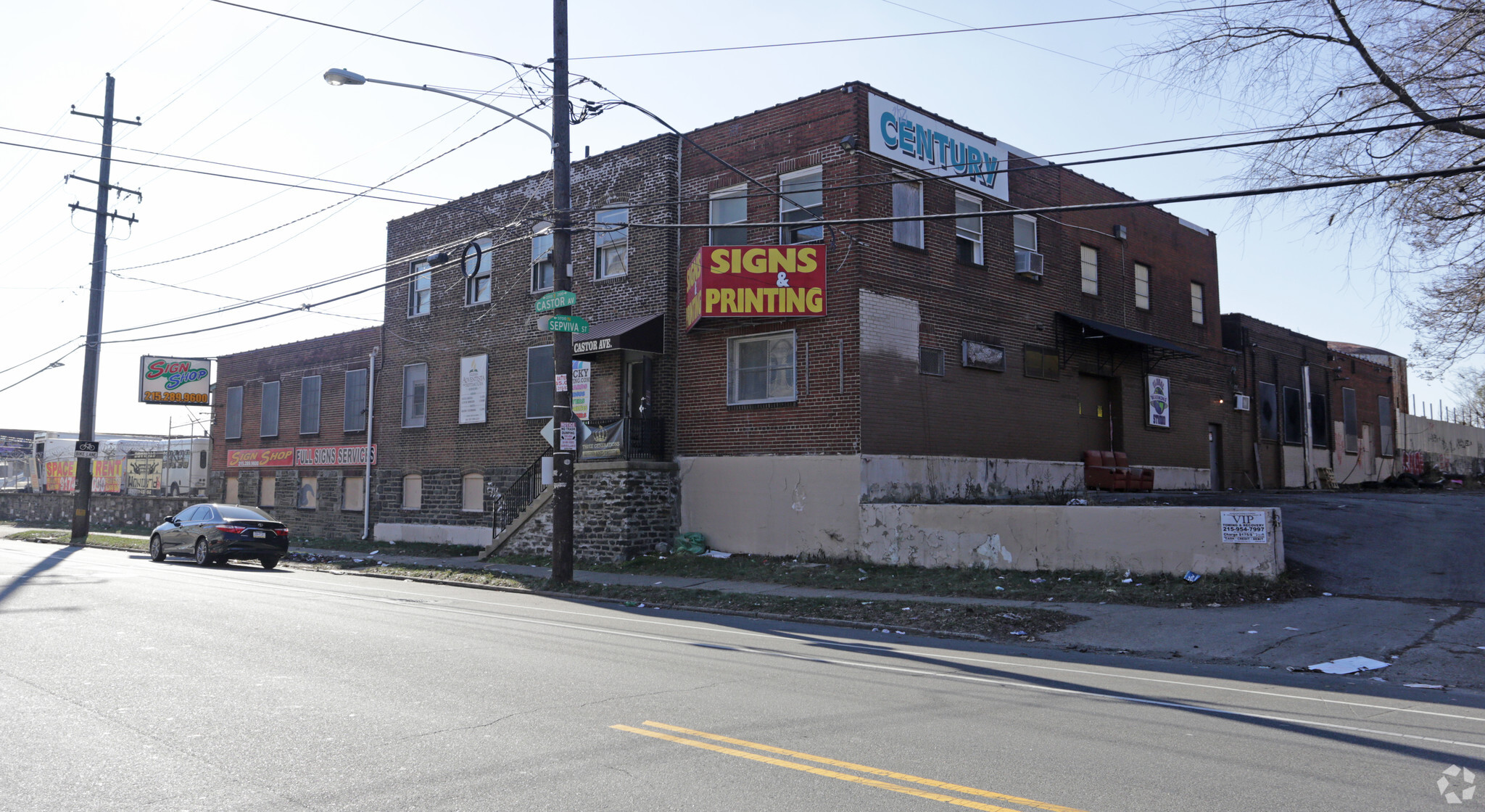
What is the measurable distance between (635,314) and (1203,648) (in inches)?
560

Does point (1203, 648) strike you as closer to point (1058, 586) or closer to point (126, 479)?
point (1058, 586)

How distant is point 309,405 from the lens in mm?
32125

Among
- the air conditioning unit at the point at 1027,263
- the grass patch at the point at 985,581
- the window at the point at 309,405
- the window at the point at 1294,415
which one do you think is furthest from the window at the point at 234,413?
the window at the point at 1294,415

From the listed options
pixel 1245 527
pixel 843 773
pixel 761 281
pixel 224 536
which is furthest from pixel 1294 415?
pixel 843 773

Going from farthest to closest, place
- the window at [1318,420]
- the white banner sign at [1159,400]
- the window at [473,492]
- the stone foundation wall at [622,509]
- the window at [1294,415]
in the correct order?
1. the window at [1318,420]
2. the window at [1294,415]
3. the white banner sign at [1159,400]
4. the window at [473,492]
5. the stone foundation wall at [622,509]

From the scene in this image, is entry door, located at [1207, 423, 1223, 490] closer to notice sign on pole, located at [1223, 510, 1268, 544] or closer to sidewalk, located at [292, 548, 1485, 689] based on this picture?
notice sign on pole, located at [1223, 510, 1268, 544]

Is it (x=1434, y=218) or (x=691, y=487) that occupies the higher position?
(x=1434, y=218)

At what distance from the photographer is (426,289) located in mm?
28266

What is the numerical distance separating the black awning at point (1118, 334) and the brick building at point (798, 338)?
0.13 m

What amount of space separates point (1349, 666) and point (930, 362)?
35.3 feet

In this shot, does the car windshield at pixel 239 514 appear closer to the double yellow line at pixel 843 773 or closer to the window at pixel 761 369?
the window at pixel 761 369

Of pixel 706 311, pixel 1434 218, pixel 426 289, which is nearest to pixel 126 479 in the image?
pixel 426 289

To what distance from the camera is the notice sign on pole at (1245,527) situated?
13.8m

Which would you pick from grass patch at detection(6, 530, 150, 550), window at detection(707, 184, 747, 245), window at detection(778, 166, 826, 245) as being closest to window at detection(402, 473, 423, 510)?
grass patch at detection(6, 530, 150, 550)
